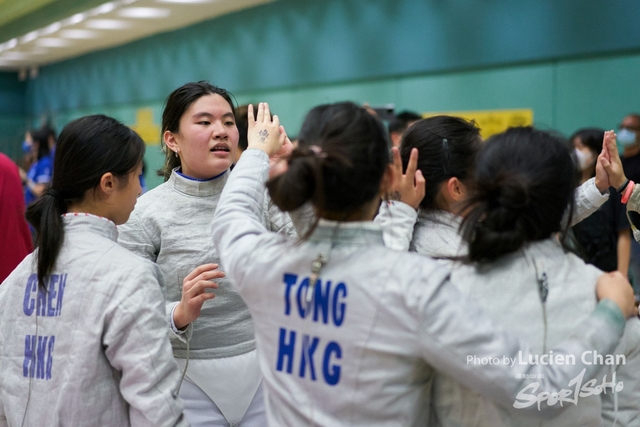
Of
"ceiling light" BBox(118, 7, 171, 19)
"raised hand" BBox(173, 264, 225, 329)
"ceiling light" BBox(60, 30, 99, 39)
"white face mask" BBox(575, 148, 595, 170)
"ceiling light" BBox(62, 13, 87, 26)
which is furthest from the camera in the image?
"ceiling light" BBox(60, 30, 99, 39)

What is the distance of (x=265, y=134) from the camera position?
1.62 metres

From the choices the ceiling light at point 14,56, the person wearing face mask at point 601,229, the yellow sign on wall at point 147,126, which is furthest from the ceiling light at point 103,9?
the person wearing face mask at point 601,229

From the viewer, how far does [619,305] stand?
128cm

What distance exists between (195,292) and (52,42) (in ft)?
37.7

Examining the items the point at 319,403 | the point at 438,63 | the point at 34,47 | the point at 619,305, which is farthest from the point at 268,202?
the point at 34,47

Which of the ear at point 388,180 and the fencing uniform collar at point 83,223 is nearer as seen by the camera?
the ear at point 388,180

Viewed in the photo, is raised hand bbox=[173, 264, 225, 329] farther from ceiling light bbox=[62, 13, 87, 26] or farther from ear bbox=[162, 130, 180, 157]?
ceiling light bbox=[62, 13, 87, 26]

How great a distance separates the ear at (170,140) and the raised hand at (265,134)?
55 centimetres

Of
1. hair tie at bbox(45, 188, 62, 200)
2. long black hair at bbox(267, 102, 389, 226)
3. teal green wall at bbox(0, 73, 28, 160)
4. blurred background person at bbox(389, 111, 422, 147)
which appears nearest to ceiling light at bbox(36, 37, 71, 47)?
teal green wall at bbox(0, 73, 28, 160)

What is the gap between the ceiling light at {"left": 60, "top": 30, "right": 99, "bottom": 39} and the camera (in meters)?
10.9

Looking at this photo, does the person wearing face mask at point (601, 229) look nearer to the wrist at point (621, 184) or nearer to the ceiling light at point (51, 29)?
the wrist at point (621, 184)

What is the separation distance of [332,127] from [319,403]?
531mm

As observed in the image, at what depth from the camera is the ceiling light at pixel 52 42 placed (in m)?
11.6

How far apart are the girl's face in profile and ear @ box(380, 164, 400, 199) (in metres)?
0.72
